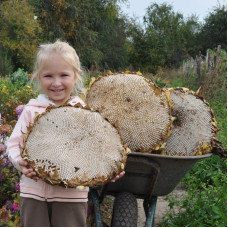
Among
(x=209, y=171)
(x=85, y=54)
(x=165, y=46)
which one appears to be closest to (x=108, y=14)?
(x=85, y=54)

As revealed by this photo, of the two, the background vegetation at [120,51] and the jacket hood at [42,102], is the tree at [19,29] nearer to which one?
the background vegetation at [120,51]

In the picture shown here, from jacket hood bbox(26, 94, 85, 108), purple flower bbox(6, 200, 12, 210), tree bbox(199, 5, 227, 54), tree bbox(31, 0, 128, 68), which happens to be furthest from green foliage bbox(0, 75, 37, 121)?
tree bbox(199, 5, 227, 54)

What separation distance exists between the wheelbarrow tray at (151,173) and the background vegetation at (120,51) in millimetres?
494

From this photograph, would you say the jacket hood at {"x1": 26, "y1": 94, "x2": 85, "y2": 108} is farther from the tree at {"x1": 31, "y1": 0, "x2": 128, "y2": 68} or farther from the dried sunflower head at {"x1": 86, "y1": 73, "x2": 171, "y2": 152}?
the tree at {"x1": 31, "y1": 0, "x2": 128, "y2": 68}

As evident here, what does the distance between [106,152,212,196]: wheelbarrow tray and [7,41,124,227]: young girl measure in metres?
0.40

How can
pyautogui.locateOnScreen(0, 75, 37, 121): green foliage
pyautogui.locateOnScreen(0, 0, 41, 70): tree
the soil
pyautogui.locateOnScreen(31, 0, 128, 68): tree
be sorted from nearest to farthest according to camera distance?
the soil
pyautogui.locateOnScreen(0, 75, 37, 121): green foliage
pyautogui.locateOnScreen(0, 0, 41, 70): tree
pyautogui.locateOnScreen(31, 0, 128, 68): tree

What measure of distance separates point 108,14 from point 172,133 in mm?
22179

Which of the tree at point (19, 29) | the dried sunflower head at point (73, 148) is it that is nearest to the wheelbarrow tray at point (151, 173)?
the dried sunflower head at point (73, 148)

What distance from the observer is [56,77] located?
203cm

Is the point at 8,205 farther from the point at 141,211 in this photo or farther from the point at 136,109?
the point at 141,211

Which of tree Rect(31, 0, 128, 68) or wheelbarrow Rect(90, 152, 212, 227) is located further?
tree Rect(31, 0, 128, 68)

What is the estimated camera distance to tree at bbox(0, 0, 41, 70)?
59.0ft

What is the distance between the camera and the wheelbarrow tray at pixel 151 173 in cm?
214

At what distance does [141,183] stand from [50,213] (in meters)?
0.71
